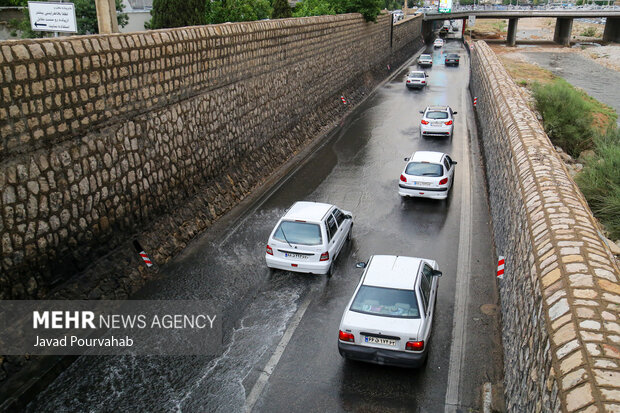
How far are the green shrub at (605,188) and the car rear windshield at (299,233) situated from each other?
22.7 feet

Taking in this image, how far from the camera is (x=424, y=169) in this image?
634 inches

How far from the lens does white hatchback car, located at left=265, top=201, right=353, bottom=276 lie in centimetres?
1130

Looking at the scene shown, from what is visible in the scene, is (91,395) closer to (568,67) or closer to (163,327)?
(163,327)

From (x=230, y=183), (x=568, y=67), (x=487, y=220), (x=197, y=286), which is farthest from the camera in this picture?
(x=568, y=67)

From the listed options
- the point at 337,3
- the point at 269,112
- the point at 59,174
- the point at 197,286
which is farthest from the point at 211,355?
the point at 337,3

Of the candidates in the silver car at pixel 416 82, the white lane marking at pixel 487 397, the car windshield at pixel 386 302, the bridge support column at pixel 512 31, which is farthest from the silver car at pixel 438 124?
the bridge support column at pixel 512 31

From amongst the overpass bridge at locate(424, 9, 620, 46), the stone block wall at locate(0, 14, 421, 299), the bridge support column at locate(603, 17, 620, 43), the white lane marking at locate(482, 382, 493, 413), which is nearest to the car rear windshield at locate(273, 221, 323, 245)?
the stone block wall at locate(0, 14, 421, 299)

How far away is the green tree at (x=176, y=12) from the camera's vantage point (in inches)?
884

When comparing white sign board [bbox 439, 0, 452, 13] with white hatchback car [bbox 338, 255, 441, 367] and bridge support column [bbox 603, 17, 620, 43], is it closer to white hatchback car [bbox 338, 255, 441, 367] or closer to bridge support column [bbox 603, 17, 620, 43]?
bridge support column [bbox 603, 17, 620, 43]

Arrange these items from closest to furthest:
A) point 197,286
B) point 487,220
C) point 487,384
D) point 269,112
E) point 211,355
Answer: point 487,384 → point 211,355 → point 197,286 → point 487,220 → point 269,112

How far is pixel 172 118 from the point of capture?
12984 millimetres

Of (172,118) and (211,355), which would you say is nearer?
(211,355)

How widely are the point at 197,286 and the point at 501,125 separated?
952 cm

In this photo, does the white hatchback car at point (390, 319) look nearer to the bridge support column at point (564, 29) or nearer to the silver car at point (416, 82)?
the silver car at point (416, 82)
